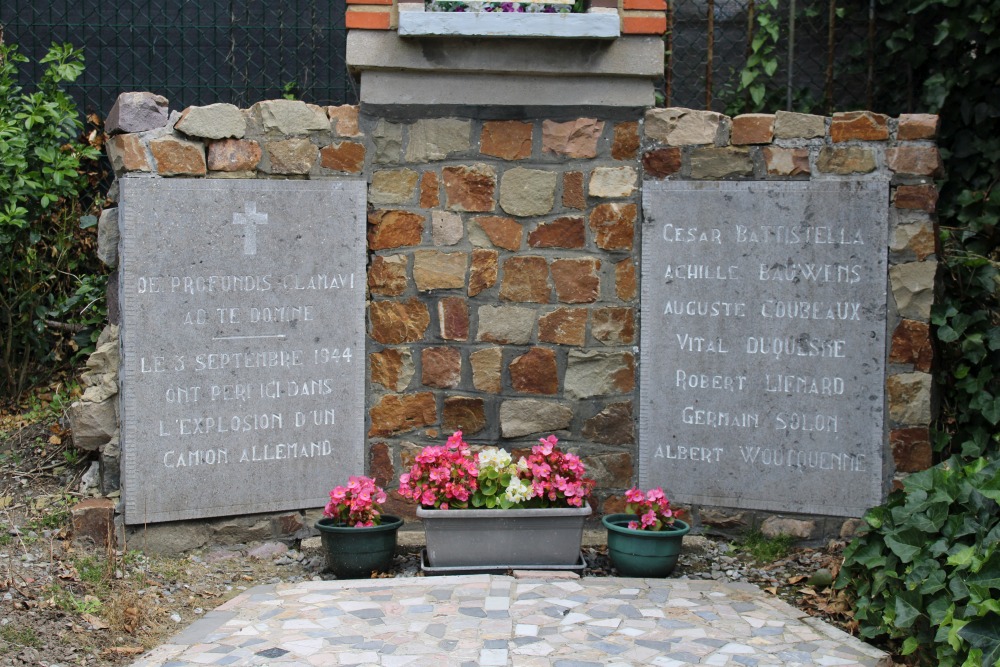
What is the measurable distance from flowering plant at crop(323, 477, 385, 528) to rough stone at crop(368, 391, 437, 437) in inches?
14.2

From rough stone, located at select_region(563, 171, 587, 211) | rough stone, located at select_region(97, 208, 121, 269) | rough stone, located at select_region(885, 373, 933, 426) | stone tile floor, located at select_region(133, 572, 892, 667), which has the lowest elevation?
stone tile floor, located at select_region(133, 572, 892, 667)

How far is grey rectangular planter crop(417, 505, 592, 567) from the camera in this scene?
13.8ft

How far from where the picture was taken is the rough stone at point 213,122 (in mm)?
4391

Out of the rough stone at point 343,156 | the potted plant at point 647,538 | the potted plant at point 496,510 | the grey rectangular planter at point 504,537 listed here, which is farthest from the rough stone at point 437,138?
the potted plant at point 647,538

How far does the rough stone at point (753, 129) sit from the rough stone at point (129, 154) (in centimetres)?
250

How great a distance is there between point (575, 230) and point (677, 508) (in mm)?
1314

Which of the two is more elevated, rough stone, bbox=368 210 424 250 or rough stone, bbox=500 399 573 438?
rough stone, bbox=368 210 424 250

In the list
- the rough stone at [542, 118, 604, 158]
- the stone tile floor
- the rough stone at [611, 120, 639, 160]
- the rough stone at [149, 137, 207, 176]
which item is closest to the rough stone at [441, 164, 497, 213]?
the rough stone at [542, 118, 604, 158]

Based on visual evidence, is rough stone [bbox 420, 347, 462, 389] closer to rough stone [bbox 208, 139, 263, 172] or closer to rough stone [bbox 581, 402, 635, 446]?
rough stone [bbox 581, 402, 635, 446]

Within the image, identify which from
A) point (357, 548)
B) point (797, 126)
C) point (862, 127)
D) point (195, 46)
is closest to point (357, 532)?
point (357, 548)

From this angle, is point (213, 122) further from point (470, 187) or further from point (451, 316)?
point (451, 316)

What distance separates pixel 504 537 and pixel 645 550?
0.57 metres

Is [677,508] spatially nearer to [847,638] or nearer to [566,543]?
[566,543]

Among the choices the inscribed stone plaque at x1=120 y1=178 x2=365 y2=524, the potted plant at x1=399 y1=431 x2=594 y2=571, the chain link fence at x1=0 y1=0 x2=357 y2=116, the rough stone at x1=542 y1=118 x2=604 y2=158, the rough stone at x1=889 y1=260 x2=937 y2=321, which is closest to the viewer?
the potted plant at x1=399 y1=431 x2=594 y2=571
